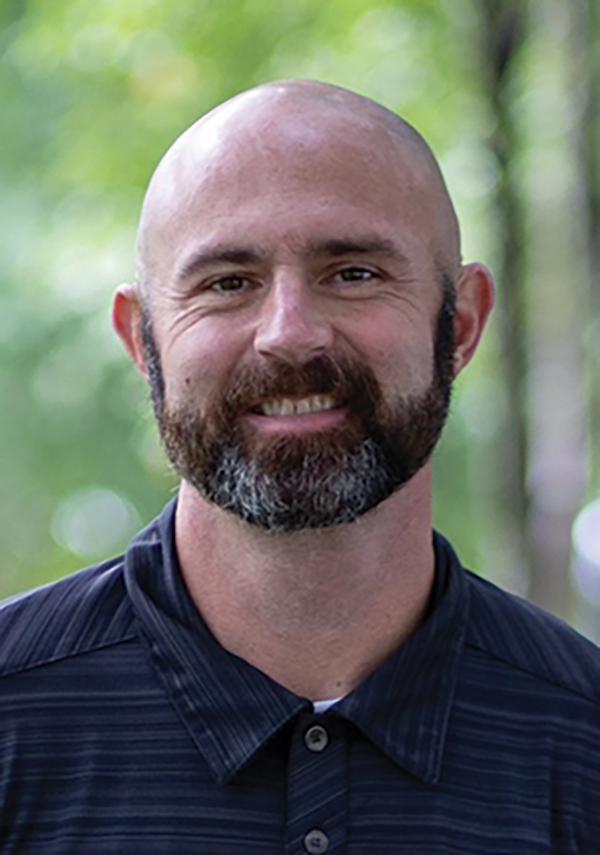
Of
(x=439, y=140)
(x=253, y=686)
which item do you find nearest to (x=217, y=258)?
(x=253, y=686)

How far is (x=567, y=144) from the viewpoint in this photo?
20.4 feet

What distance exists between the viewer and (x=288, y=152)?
7.06 feet

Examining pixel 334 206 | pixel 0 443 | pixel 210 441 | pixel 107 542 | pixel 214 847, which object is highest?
pixel 334 206

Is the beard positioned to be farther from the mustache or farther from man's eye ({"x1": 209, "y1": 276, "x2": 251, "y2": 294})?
man's eye ({"x1": 209, "y1": 276, "x2": 251, "y2": 294})

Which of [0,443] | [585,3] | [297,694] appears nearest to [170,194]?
[297,694]

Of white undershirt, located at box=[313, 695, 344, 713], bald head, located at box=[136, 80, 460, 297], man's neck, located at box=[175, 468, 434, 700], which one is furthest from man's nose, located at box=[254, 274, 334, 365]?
white undershirt, located at box=[313, 695, 344, 713]

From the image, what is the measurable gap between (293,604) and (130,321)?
532 mm

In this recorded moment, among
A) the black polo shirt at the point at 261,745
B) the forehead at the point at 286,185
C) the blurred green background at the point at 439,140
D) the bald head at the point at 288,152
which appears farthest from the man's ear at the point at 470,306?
the blurred green background at the point at 439,140

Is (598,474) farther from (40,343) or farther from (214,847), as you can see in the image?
(214,847)

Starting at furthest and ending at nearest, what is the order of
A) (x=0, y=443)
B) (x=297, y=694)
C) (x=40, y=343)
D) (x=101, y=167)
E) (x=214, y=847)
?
(x=0, y=443) < (x=40, y=343) < (x=101, y=167) < (x=297, y=694) < (x=214, y=847)

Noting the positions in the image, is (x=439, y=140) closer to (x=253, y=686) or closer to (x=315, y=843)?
(x=253, y=686)

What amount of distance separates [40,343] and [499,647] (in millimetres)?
6393

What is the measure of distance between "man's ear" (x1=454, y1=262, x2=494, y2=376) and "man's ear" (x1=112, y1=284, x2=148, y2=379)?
50 centimetres

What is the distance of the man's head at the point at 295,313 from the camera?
209cm
